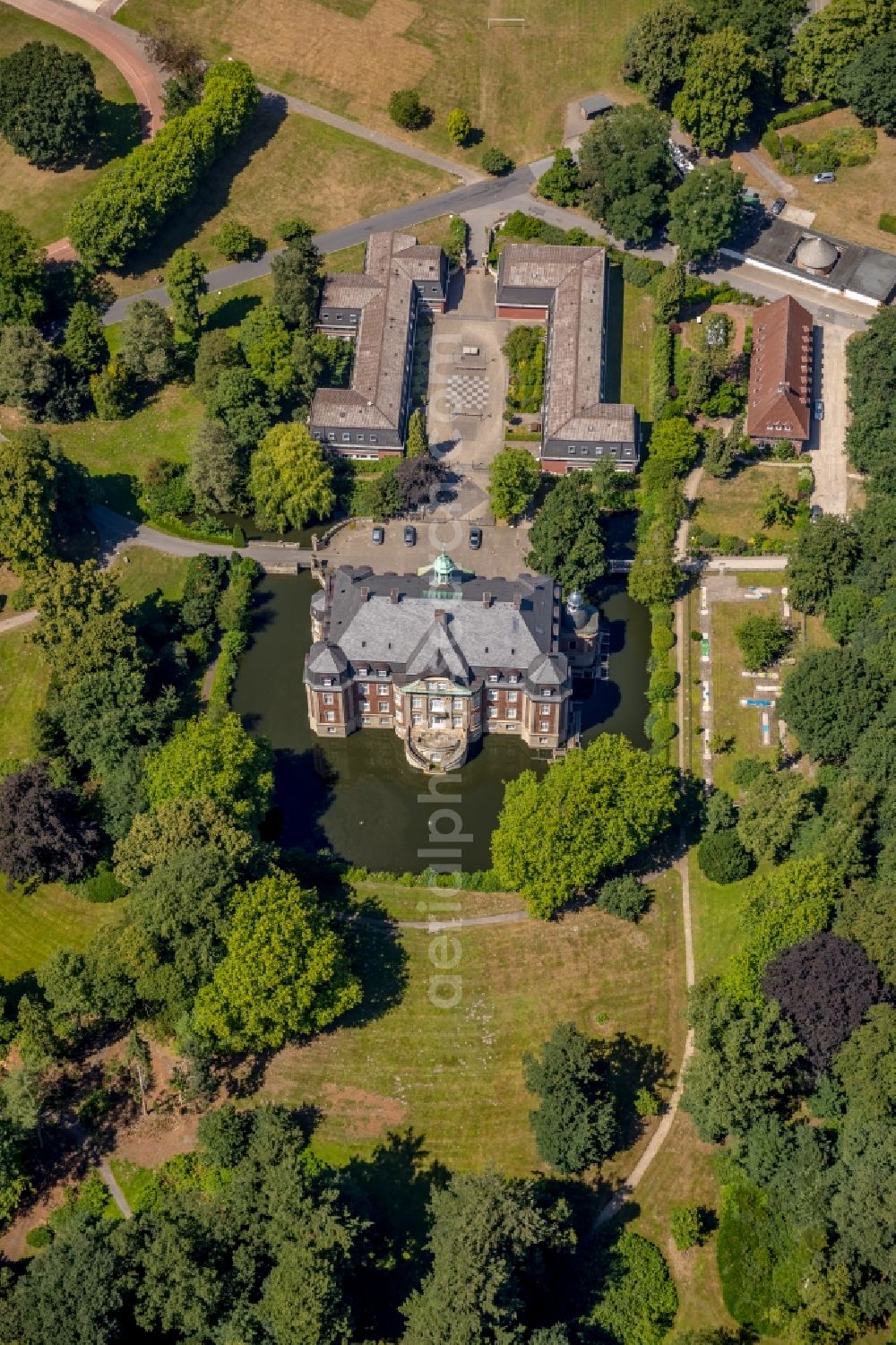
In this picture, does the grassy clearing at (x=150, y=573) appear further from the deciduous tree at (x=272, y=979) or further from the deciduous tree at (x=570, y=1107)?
the deciduous tree at (x=570, y=1107)

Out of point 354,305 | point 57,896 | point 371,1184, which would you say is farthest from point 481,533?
point 371,1184

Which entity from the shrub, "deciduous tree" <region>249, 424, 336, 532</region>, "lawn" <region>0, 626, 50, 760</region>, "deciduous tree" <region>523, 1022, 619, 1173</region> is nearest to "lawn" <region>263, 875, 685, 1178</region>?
the shrub

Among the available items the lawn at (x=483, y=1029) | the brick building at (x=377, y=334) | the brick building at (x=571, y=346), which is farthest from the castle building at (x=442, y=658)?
the brick building at (x=377, y=334)

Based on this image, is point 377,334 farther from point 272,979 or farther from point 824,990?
point 824,990

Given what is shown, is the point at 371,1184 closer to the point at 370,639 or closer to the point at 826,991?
the point at 826,991

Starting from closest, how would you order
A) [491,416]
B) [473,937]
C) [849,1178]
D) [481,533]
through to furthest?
[849,1178]
[473,937]
[481,533]
[491,416]

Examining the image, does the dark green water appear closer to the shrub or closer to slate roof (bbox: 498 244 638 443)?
the shrub

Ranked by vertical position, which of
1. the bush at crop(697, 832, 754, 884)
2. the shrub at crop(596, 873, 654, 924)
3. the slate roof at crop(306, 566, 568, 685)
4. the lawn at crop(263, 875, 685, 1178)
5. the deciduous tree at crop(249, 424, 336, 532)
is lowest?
the lawn at crop(263, 875, 685, 1178)
